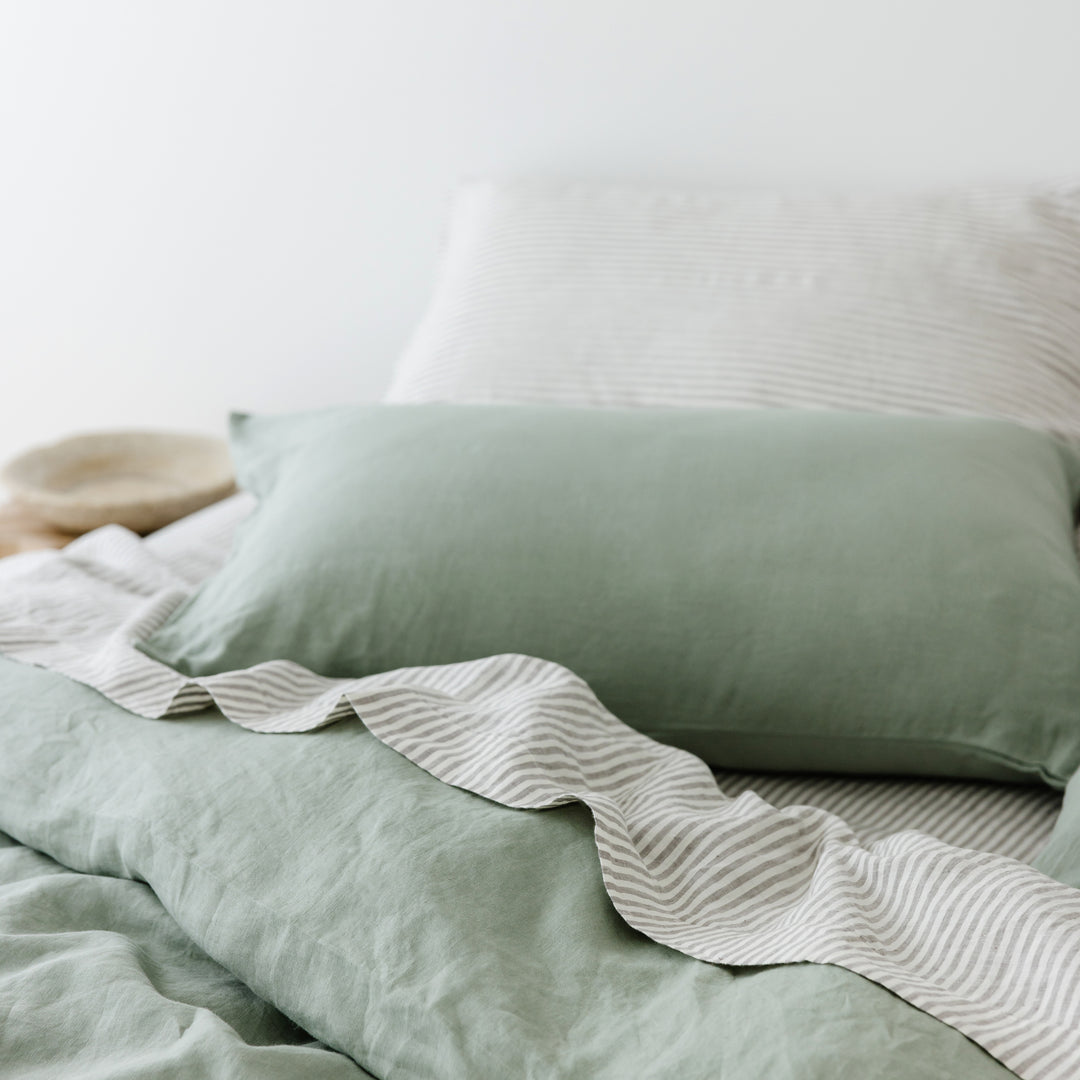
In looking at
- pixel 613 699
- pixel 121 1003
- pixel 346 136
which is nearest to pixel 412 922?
pixel 121 1003

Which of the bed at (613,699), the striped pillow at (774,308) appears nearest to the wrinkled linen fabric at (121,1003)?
the bed at (613,699)

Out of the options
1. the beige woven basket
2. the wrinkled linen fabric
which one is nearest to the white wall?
the beige woven basket

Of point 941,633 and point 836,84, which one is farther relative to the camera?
point 836,84

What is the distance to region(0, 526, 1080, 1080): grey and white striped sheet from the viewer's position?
1.93 ft

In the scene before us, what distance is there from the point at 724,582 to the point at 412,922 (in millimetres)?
381

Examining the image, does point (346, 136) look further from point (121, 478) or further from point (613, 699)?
point (613, 699)

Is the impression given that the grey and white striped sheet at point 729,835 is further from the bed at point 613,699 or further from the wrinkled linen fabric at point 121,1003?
the wrinkled linen fabric at point 121,1003

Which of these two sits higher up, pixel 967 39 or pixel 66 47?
pixel 66 47

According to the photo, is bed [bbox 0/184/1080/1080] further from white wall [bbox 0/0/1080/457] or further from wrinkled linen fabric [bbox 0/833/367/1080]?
white wall [bbox 0/0/1080/457]

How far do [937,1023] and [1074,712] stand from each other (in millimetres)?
383

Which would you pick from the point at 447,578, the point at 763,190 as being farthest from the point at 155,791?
→ the point at 763,190

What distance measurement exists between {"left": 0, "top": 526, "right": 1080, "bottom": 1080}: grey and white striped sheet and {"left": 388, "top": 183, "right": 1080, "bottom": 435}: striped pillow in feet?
1.40

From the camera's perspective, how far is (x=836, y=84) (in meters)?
1.51

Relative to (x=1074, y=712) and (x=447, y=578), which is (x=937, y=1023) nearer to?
(x=1074, y=712)
